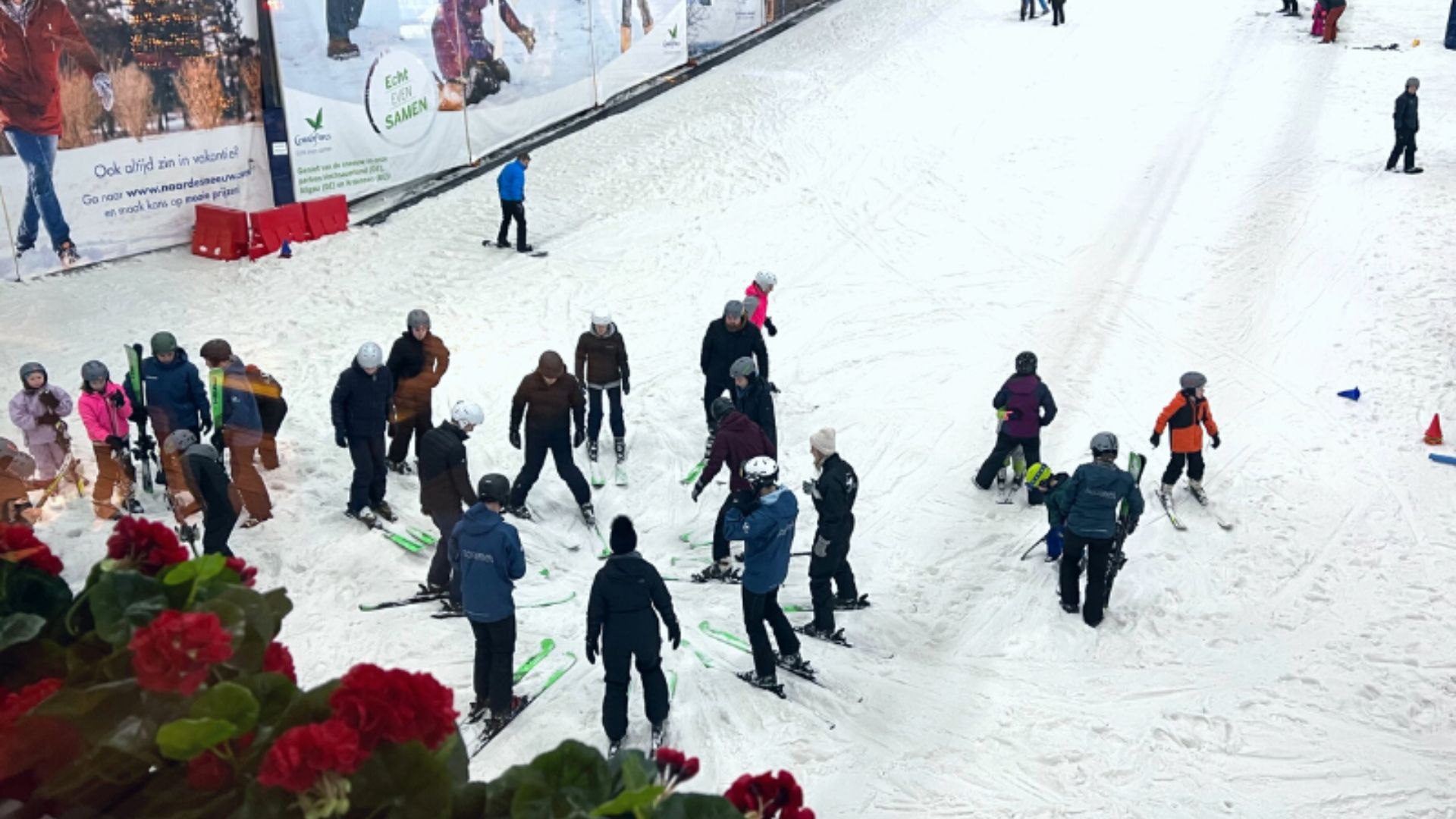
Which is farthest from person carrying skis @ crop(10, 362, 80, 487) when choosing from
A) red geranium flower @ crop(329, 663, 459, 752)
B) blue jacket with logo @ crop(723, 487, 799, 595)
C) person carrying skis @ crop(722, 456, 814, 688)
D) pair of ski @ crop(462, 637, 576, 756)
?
red geranium flower @ crop(329, 663, 459, 752)

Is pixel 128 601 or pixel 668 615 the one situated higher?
pixel 128 601

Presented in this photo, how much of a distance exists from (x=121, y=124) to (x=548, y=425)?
853 centimetres

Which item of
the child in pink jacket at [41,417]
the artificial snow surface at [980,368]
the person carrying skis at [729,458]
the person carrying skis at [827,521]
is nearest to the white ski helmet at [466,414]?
the artificial snow surface at [980,368]

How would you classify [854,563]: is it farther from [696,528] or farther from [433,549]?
[433,549]

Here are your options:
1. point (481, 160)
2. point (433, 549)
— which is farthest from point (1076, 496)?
point (481, 160)

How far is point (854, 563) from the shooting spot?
10180 mm

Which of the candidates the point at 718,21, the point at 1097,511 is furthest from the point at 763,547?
the point at 718,21

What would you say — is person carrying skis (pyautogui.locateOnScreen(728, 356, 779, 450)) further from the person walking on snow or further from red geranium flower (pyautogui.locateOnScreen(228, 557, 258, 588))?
the person walking on snow

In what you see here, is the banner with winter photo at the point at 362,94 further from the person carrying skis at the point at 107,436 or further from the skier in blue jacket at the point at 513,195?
the person carrying skis at the point at 107,436

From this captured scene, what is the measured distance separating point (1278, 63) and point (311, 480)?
21.5 metres

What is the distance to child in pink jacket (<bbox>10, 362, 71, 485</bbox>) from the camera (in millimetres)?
9398

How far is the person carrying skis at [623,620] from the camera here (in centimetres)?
704

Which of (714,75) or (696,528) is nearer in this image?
(696,528)

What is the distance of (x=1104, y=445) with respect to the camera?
9008 millimetres
